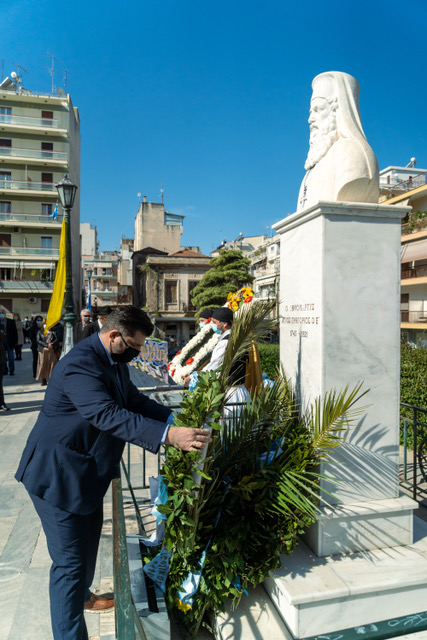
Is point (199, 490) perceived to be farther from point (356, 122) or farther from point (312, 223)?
point (356, 122)

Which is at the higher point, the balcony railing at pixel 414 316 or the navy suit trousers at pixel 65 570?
the balcony railing at pixel 414 316

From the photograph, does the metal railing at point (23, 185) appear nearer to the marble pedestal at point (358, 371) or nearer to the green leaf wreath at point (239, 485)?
the marble pedestal at point (358, 371)

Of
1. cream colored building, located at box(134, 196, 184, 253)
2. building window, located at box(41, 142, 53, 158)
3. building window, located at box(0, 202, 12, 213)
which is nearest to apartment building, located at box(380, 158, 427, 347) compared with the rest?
cream colored building, located at box(134, 196, 184, 253)

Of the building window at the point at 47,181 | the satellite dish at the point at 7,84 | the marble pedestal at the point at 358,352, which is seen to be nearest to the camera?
the marble pedestal at the point at 358,352

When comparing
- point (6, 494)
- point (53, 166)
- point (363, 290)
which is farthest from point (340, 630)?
point (53, 166)

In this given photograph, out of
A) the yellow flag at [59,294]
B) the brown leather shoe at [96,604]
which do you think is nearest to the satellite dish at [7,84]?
the yellow flag at [59,294]

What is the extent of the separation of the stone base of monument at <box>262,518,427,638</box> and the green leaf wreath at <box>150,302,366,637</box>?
166 mm

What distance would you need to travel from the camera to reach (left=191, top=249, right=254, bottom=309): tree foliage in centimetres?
3367

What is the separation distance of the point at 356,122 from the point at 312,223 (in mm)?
868

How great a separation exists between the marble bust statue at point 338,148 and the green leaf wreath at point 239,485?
1.08 metres

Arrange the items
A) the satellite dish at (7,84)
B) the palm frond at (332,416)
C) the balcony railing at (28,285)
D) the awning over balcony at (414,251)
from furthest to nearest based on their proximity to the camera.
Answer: the satellite dish at (7,84) < the balcony railing at (28,285) < the awning over balcony at (414,251) < the palm frond at (332,416)

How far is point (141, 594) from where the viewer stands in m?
2.22

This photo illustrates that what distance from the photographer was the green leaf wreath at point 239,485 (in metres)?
2.31

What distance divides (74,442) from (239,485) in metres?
0.96
